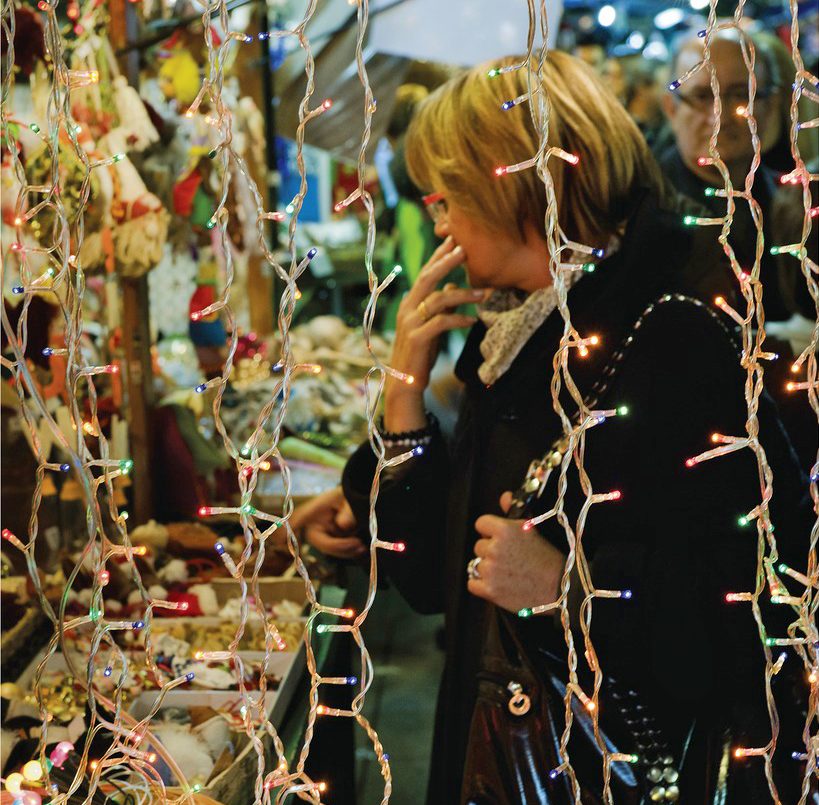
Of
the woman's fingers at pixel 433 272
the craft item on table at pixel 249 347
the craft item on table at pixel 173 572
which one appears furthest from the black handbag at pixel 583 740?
the craft item on table at pixel 249 347

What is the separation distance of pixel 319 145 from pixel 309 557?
2041 millimetres

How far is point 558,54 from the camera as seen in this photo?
124cm

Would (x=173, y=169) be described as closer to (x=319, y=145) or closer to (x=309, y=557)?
(x=309, y=557)

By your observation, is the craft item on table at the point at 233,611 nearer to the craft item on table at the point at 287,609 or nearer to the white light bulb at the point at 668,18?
the craft item on table at the point at 287,609

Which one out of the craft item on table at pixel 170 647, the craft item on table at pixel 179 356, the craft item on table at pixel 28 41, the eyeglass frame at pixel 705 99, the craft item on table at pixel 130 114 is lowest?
the craft item on table at pixel 170 647

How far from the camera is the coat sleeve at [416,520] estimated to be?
1.40 meters

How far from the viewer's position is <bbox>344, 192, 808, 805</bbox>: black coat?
3.63 ft

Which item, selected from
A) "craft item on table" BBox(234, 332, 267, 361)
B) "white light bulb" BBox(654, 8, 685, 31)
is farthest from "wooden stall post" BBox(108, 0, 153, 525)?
"white light bulb" BBox(654, 8, 685, 31)

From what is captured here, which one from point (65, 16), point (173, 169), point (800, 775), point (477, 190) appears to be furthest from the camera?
point (173, 169)

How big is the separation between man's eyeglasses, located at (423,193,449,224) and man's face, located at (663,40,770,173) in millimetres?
924

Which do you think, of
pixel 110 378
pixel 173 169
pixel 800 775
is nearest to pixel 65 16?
pixel 173 169

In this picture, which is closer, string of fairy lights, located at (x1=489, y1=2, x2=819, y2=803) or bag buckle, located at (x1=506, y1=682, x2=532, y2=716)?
string of fairy lights, located at (x1=489, y1=2, x2=819, y2=803)

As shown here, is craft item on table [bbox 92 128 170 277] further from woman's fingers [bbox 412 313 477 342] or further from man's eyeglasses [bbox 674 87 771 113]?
man's eyeglasses [bbox 674 87 771 113]

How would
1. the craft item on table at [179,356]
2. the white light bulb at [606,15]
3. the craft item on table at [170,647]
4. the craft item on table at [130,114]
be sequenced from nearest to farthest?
the craft item on table at [170,647]
the craft item on table at [130,114]
the craft item on table at [179,356]
the white light bulb at [606,15]
